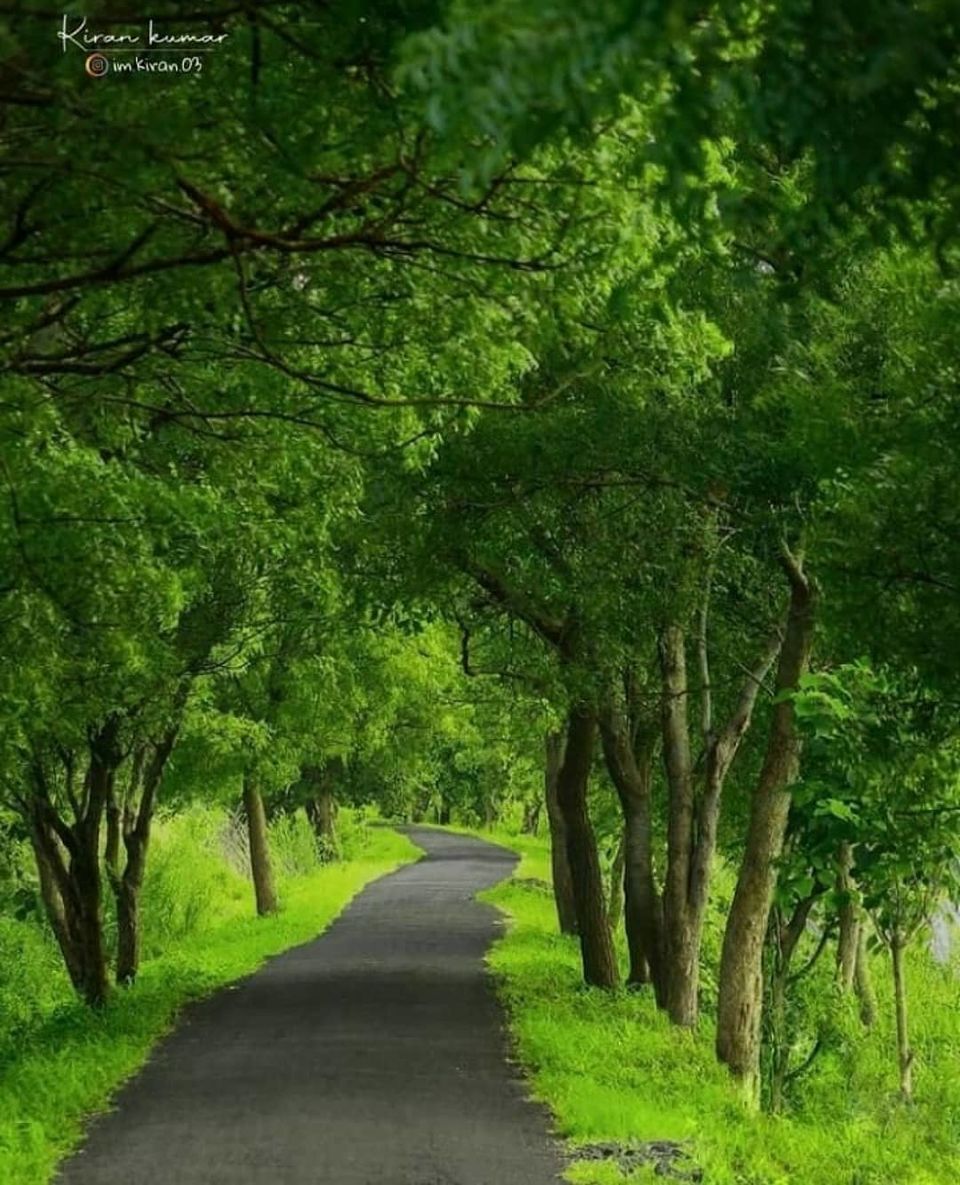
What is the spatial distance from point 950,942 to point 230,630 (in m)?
17.2

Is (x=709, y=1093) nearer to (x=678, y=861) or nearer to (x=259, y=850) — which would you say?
(x=678, y=861)

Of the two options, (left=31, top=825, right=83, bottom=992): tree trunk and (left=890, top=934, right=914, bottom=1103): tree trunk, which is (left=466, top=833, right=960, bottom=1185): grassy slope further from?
Result: (left=31, top=825, right=83, bottom=992): tree trunk

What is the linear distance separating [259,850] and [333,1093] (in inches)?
710

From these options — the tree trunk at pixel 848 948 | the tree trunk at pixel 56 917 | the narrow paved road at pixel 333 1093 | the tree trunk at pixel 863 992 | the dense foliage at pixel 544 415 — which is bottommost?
the tree trunk at pixel 863 992

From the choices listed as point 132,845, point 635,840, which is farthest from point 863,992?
point 132,845

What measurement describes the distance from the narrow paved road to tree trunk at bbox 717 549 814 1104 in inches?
79.5

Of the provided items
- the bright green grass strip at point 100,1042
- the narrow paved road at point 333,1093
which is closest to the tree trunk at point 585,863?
the narrow paved road at point 333,1093

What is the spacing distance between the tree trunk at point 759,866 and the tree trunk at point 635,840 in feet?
12.6

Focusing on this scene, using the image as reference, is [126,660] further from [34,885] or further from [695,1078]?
[34,885]

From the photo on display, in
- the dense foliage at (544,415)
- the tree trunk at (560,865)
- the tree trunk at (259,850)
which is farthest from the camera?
the tree trunk at (259,850)

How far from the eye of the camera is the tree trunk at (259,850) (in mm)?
30547

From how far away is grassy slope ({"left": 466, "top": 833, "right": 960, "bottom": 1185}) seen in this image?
11625 mm

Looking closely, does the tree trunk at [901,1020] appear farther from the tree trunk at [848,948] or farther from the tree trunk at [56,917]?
the tree trunk at [56,917]

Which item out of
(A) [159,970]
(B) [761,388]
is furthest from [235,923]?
(B) [761,388]
